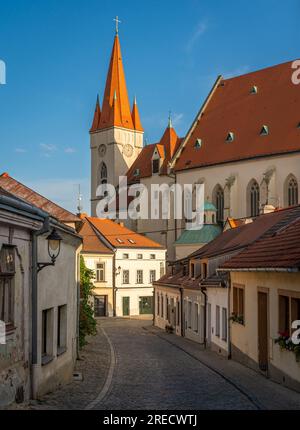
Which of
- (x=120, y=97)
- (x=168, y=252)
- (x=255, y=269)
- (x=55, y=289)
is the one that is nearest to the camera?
(x=55, y=289)

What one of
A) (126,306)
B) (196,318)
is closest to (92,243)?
(126,306)

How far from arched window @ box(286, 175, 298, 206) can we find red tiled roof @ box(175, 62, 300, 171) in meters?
2.38

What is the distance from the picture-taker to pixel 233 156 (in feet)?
192

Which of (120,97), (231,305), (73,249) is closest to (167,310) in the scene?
(231,305)

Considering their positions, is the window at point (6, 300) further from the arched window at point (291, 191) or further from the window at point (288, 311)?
the arched window at point (291, 191)

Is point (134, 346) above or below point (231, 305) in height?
below

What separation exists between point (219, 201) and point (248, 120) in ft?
25.5

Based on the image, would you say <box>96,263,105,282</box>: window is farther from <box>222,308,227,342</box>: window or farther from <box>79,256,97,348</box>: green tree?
<box>222,308,227,342</box>: window

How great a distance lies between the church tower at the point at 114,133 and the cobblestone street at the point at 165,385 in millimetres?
57968

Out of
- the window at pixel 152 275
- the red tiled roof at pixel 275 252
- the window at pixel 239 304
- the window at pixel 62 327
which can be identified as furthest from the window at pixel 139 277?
the window at pixel 62 327

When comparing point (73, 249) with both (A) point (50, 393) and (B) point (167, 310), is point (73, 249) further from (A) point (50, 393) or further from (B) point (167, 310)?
(B) point (167, 310)

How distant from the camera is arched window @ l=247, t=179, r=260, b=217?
2231 inches
